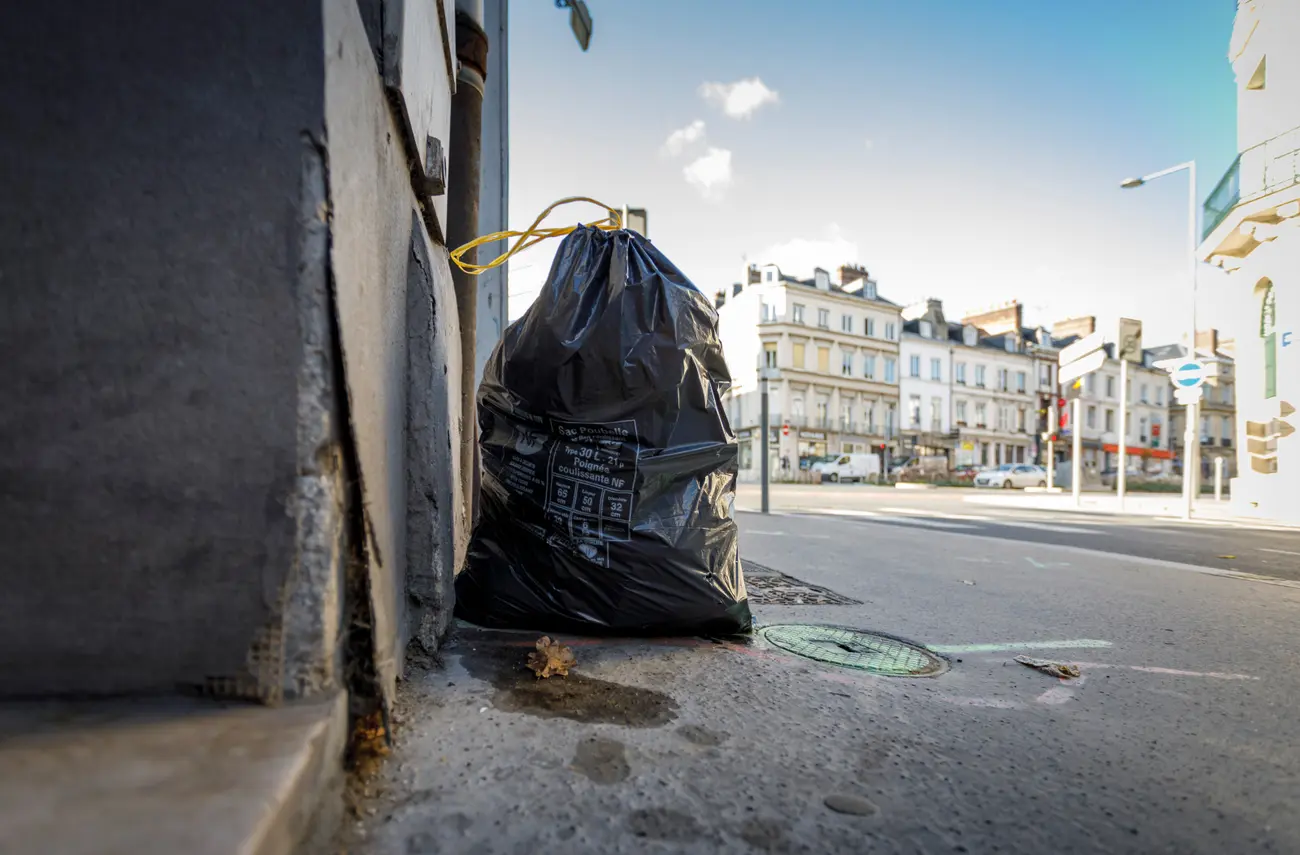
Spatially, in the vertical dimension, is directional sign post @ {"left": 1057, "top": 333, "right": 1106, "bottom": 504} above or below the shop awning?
→ above

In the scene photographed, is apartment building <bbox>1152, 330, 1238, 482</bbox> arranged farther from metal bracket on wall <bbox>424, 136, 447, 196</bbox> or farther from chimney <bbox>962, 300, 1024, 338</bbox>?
metal bracket on wall <bbox>424, 136, 447, 196</bbox>

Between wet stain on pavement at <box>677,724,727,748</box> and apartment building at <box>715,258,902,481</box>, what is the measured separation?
31853 mm

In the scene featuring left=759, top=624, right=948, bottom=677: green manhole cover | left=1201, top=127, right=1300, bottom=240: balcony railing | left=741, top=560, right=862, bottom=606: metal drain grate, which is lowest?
left=741, top=560, right=862, bottom=606: metal drain grate

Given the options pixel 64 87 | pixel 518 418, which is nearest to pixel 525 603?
pixel 518 418

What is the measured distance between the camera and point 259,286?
875 mm

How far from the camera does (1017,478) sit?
2805 cm

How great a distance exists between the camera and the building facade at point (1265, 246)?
980cm

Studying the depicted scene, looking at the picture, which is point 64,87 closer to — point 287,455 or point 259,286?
point 259,286

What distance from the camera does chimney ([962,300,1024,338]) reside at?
4100cm

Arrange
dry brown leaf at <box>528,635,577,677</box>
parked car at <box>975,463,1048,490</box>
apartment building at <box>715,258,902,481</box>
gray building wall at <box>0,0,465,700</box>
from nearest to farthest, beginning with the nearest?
gray building wall at <box>0,0,465,700</box> < dry brown leaf at <box>528,635,577,677</box> < parked car at <box>975,463,1048,490</box> < apartment building at <box>715,258,902,481</box>

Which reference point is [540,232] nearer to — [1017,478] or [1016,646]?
[1016,646]

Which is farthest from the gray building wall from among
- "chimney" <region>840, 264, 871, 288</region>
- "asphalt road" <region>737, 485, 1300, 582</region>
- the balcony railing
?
"chimney" <region>840, 264, 871, 288</region>

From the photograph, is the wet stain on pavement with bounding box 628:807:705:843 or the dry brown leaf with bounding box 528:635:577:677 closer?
the wet stain on pavement with bounding box 628:807:705:843

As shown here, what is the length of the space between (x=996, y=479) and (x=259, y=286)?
31.9m
